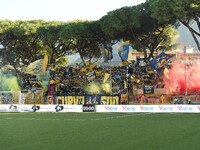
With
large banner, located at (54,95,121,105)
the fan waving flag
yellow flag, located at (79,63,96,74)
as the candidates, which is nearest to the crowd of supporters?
yellow flag, located at (79,63,96,74)

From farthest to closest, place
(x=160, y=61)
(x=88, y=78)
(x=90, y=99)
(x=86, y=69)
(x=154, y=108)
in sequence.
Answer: (x=86, y=69)
(x=88, y=78)
(x=160, y=61)
(x=90, y=99)
(x=154, y=108)

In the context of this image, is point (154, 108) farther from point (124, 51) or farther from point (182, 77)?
point (182, 77)

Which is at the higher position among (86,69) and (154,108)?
(86,69)

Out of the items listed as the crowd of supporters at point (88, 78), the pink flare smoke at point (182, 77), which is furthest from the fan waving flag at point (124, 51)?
the pink flare smoke at point (182, 77)

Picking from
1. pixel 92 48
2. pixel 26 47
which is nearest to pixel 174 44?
pixel 92 48

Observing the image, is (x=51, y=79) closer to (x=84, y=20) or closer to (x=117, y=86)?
(x=117, y=86)

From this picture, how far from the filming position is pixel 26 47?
189ft

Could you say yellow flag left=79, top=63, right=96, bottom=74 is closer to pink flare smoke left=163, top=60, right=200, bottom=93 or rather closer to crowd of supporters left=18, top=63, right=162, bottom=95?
crowd of supporters left=18, top=63, right=162, bottom=95

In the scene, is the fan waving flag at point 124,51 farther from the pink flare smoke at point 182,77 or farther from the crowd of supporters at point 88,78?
the pink flare smoke at point 182,77

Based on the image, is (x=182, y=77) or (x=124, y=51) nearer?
(x=124, y=51)

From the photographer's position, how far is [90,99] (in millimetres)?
33094

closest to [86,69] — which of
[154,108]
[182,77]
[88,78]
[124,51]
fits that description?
[88,78]

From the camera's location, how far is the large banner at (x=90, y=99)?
106 ft

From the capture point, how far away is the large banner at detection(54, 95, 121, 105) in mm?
32219
